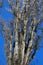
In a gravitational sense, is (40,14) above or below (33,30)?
above

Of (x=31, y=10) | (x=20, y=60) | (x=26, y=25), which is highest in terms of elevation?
(x=31, y=10)

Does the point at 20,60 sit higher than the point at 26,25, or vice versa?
the point at 26,25

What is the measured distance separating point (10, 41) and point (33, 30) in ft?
2.32

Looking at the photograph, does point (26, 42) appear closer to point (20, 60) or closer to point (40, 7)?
point (20, 60)

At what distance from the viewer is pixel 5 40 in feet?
18.6

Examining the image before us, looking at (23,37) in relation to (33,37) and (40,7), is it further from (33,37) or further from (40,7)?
(40,7)

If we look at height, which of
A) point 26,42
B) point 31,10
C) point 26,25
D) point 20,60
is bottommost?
point 20,60

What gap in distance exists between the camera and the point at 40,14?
575 centimetres

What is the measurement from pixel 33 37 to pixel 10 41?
0.64m

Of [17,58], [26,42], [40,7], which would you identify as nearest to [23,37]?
[26,42]

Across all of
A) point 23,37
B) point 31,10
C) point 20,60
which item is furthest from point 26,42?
point 31,10

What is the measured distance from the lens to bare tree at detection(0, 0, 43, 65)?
5.64 m

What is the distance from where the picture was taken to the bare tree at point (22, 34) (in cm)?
564

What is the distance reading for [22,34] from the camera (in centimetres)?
577
